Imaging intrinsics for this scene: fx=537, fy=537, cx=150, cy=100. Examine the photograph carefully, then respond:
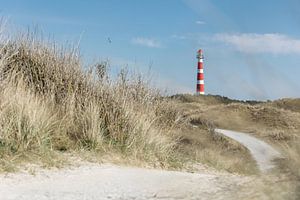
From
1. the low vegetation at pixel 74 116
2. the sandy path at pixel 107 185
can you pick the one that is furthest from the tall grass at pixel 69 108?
the sandy path at pixel 107 185

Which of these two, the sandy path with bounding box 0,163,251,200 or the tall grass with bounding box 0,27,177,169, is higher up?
the tall grass with bounding box 0,27,177,169

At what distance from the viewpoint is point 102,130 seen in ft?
42.6

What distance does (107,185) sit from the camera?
908 cm

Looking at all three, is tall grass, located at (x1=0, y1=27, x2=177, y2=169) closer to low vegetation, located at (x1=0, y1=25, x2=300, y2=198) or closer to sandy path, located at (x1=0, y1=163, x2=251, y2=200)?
low vegetation, located at (x1=0, y1=25, x2=300, y2=198)

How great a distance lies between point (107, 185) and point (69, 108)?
4.61 metres

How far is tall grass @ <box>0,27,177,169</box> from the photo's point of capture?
11219 millimetres

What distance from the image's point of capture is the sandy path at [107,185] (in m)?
7.40

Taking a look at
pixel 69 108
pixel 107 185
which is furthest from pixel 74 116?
pixel 107 185

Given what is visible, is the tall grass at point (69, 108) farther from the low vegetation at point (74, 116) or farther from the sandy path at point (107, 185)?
the sandy path at point (107, 185)

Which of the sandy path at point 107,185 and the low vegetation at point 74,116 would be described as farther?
the low vegetation at point 74,116

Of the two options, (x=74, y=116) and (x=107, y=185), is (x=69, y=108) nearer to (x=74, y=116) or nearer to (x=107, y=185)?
(x=74, y=116)

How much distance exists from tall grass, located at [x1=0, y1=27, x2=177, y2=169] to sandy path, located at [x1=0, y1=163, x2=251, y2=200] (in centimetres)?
119

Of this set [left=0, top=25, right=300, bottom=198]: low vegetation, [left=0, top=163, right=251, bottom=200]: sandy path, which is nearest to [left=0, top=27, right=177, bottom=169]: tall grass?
[left=0, top=25, right=300, bottom=198]: low vegetation

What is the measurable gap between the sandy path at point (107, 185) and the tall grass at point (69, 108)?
1187 millimetres
